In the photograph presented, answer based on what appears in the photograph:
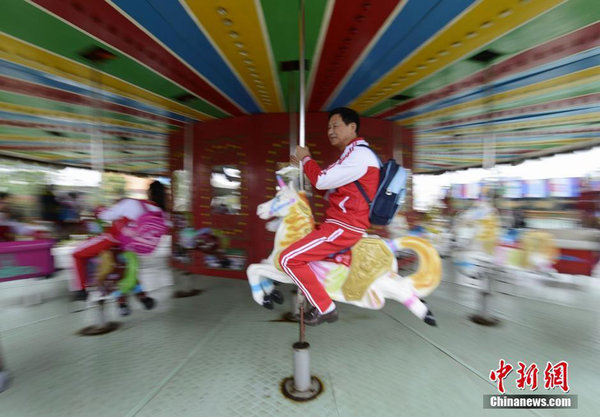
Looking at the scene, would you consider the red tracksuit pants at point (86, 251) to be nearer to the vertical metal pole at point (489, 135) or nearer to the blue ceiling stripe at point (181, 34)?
the blue ceiling stripe at point (181, 34)

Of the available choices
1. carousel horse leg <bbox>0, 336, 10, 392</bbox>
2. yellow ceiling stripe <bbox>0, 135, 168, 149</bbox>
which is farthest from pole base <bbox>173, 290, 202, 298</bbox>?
yellow ceiling stripe <bbox>0, 135, 168, 149</bbox>

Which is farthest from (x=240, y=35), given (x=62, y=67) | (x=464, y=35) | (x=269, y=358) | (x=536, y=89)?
(x=536, y=89)

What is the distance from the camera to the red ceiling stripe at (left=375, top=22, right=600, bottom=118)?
89.8 inches

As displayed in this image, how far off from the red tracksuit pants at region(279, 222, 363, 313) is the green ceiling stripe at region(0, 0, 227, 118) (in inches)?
97.6

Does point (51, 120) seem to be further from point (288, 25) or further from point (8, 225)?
point (288, 25)

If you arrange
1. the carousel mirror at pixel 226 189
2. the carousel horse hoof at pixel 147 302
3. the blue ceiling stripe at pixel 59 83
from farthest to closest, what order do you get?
the carousel mirror at pixel 226 189 → the carousel horse hoof at pixel 147 302 → the blue ceiling stripe at pixel 59 83

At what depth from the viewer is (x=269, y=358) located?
2.26m

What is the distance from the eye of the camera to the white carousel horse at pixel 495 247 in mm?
3201

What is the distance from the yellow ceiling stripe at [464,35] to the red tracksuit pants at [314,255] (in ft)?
6.01

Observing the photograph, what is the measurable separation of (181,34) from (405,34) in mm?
1850

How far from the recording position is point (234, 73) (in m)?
3.00

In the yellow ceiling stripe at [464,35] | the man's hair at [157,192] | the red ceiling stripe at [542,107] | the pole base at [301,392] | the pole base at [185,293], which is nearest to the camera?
the pole base at [301,392]

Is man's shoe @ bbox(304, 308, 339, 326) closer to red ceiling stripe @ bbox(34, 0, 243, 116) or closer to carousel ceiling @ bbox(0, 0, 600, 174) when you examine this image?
carousel ceiling @ bbox(0, 0, 600, 174)

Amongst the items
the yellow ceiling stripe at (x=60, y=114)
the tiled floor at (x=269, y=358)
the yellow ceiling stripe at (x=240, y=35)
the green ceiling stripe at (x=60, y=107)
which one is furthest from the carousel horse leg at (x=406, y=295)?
the yellow ceiling stripe at (x=60, y=114)
